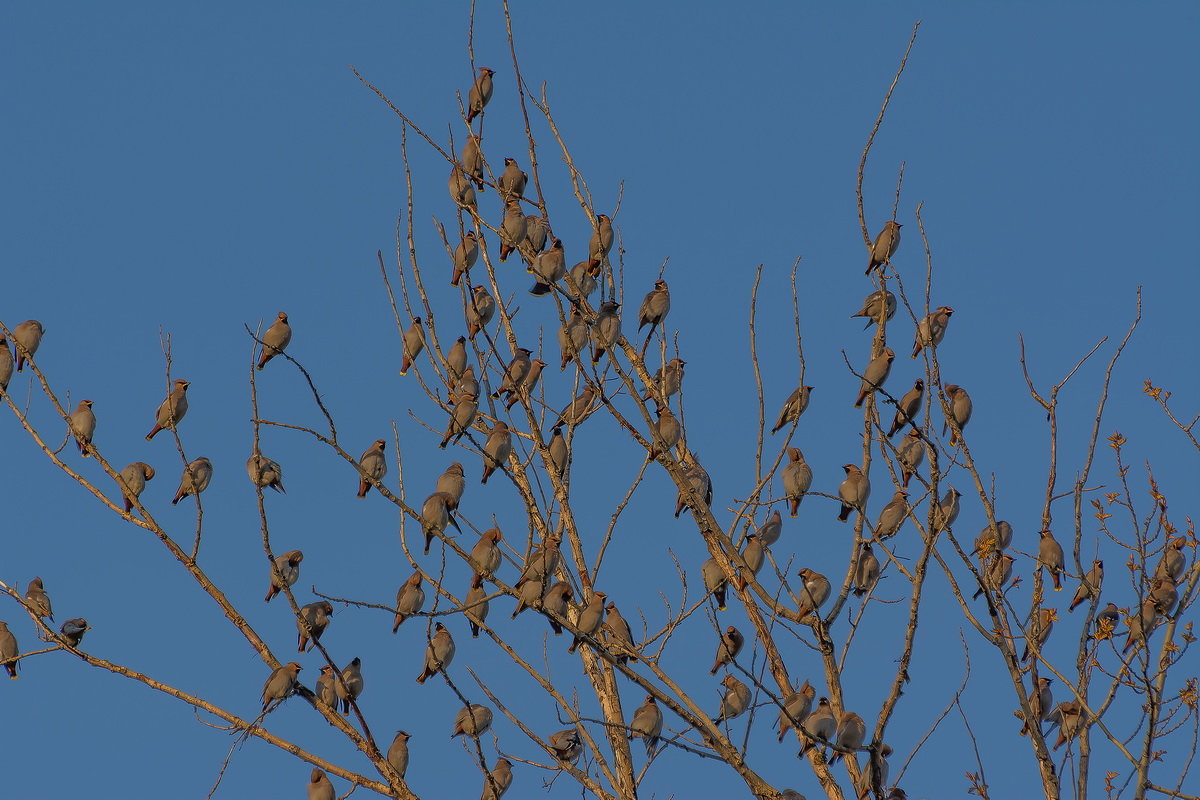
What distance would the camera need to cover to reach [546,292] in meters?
12.2

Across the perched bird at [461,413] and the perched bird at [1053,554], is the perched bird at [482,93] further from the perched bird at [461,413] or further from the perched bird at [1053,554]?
the perched bird at [1053,554]

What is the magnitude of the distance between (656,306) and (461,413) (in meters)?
2.24

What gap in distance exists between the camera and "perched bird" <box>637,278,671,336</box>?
12.1 meters

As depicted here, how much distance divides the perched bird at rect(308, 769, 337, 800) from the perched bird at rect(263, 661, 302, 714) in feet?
5.00

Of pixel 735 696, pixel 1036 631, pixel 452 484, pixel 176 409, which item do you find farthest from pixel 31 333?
pixel 1036 631

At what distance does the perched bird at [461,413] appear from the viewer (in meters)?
10.1

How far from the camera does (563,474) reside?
9.13m

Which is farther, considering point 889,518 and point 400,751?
point 400,751

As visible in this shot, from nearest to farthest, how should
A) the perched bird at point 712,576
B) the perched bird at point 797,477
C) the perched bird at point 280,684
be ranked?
the perched bird at point 280,684
the perched bird at point 712,576
the perched bird at point 797,477

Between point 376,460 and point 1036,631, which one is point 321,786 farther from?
point 1036,631

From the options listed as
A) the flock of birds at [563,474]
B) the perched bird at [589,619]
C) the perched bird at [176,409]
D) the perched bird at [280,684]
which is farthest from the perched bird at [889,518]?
the perched bird at [176,409]

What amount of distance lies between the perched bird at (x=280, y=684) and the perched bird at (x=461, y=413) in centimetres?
178

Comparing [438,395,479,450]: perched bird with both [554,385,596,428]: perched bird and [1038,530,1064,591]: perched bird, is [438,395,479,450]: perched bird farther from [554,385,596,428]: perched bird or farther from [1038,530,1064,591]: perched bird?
[1038,530,1064,591]: perched bird

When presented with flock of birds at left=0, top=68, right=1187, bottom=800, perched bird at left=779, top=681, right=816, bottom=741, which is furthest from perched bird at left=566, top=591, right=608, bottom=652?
perched bird at left=779, top=681, right=816, bottom=741
